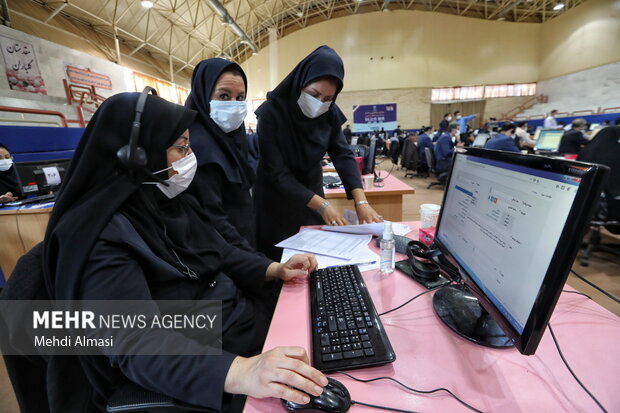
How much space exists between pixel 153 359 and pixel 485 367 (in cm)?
64

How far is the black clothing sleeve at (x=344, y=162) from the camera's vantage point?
1575 millimetres

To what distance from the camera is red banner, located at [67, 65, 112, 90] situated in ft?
20.7

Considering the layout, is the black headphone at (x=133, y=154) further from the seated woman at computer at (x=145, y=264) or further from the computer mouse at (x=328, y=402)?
the computer mouse at (x=328, y=402)

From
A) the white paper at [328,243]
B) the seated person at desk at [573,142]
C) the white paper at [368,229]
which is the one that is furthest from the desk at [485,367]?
the seated person at desk at [573,142]

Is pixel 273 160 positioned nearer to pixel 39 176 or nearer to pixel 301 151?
pixel 301 151

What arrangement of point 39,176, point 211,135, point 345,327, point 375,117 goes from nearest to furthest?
point 345,327 < point 211,135 < point 39,176 < point 375,117

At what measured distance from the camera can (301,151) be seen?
4.82 feet

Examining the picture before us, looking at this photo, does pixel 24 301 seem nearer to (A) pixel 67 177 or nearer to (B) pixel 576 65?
(A) pixel 67 177

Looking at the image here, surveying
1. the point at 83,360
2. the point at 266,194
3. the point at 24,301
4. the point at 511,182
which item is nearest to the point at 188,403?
the point at 83,360

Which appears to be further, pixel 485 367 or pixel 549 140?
pixel 549 140

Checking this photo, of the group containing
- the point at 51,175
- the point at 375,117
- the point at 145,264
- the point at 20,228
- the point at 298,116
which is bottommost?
the point at 20,228

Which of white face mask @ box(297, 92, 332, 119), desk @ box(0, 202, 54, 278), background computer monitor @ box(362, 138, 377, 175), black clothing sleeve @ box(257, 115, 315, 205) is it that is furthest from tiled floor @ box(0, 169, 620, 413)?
white face mask @ box(297, 92, 332, 119)

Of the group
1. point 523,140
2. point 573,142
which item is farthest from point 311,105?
point 523,140

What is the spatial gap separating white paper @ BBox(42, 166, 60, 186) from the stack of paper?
2.62 m
